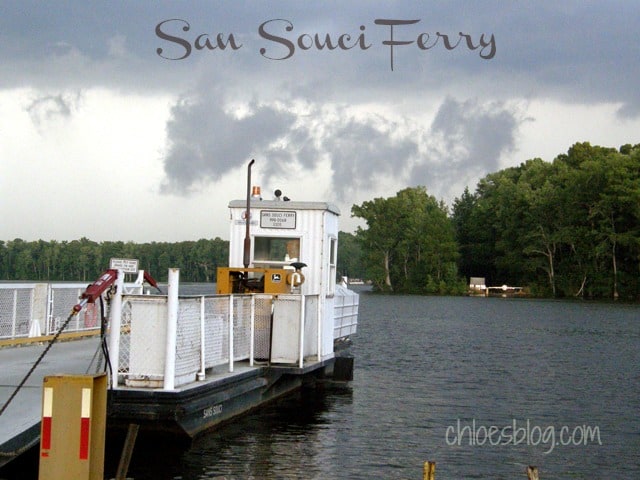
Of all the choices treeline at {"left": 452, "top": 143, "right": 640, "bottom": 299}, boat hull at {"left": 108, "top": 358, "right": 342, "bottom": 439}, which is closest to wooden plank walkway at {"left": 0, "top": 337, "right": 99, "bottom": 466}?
boat hull at {"left": 108, "top": 358, "right": 342, "bottom": 439}

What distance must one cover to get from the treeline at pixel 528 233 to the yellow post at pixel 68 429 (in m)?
85.8

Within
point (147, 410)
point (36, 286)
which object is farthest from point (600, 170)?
point (147, 410)

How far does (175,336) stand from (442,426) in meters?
7.05

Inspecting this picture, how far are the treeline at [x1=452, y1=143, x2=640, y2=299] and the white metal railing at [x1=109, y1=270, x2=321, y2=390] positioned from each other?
7989 cm

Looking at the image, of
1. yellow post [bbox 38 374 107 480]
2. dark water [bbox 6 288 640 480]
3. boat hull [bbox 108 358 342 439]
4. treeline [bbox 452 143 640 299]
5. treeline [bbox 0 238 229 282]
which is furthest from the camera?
treeline [bbox 452 143 640 299]

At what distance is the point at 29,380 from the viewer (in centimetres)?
1281

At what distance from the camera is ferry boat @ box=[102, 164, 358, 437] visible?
11.6m

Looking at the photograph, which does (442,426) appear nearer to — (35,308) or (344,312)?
(344,312)

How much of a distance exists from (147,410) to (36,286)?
908 cm

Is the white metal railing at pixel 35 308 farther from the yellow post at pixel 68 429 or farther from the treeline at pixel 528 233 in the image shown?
the treeline at pixel 528 233

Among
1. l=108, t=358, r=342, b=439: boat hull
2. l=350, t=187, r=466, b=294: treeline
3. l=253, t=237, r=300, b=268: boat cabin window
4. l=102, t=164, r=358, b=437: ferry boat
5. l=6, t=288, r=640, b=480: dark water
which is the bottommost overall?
l=6, t=288, r=640, b=480: dark water

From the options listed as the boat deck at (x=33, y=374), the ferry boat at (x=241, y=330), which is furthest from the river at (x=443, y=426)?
the boat deck at (x=33, y=374)

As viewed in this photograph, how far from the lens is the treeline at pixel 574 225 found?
91.1 m

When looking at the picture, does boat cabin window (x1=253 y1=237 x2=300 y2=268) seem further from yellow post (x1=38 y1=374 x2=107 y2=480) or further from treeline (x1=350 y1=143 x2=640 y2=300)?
treeline (x1=350 y1=143 x2=640 y2=300)
